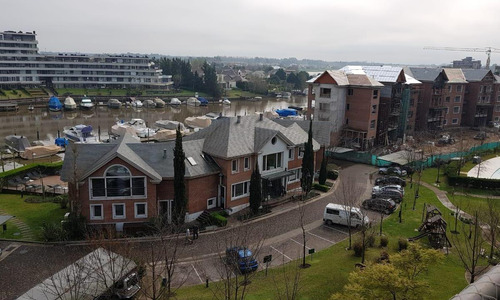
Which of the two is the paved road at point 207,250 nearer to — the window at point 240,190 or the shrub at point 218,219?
the shrub at point 218,219

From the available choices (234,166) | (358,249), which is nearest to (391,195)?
(358,249)

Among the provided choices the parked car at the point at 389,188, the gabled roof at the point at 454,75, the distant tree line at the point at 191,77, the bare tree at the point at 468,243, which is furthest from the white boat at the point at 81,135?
the distant tree line at the point at 191,77

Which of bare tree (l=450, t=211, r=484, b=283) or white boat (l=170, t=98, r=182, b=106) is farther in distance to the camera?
white boat (l=170, t=98, r=182, b=106)

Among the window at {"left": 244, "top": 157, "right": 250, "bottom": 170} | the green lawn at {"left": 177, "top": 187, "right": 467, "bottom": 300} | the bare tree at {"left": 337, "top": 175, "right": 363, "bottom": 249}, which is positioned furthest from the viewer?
the window at {"left": 244, "top": 157, "right": 250, "bottom": 170}

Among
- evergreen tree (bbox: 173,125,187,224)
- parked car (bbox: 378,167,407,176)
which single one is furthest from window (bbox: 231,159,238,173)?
parked car (bbox: 378,167,407,176)

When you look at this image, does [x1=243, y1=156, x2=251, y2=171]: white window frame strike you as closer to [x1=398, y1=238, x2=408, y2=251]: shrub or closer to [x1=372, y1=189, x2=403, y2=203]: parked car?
[x1=372, y1=189, x2=403, y2=203]: parked car

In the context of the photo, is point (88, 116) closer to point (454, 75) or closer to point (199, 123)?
point (199, 123)
